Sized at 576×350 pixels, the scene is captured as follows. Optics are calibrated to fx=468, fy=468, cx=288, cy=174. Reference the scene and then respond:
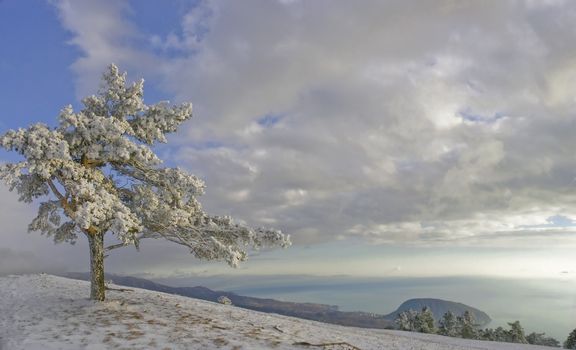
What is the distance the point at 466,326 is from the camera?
82.4m

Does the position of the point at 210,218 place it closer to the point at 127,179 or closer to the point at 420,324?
the point at 127,179

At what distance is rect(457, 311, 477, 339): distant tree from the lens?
3201 inches

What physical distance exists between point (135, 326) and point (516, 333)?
75.7m

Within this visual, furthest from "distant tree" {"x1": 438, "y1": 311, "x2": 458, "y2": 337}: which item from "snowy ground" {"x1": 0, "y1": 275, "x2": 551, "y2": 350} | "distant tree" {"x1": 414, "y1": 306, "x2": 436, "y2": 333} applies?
"snowy ground" {"x1": 0, "y1": 275, "x2": 551, "y2": 350}

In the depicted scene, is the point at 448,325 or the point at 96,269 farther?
the point at 448,325

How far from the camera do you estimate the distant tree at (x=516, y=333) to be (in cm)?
7719

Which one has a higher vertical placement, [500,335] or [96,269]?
[96,269]

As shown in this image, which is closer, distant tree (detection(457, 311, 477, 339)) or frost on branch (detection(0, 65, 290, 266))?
frost on branch (detection(0, 65, 290, 266))

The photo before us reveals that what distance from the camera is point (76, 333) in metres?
18.8

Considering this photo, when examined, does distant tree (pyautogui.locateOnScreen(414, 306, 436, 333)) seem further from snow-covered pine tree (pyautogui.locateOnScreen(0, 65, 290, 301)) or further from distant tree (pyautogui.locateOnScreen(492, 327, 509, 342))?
snow-covered pine tree (pyautogui.locateOnScreen(0, 65, 290, 301))

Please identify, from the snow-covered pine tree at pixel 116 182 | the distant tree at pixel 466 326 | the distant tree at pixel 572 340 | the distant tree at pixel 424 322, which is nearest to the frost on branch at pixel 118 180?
the snow-covered pine tree at pixel 116 182

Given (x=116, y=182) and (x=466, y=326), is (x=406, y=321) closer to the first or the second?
(x=466, y=326)


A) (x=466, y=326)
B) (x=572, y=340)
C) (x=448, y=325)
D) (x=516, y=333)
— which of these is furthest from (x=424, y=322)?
(x=572, y=340)

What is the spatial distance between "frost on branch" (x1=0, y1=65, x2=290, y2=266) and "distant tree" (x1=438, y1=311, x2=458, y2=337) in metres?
68.6
